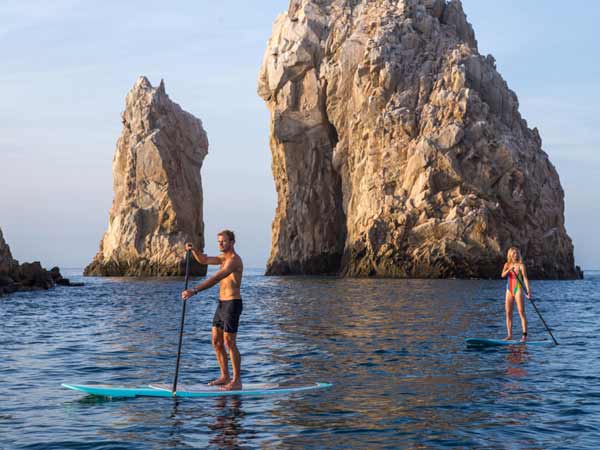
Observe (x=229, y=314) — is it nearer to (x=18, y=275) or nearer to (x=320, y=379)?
(x=320, y=379)

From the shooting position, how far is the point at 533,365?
17.8 metres

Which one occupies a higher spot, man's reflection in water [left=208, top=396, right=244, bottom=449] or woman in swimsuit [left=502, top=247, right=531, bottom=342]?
woman in swimsuit [left=502, top=247, right=531, bottom=342]

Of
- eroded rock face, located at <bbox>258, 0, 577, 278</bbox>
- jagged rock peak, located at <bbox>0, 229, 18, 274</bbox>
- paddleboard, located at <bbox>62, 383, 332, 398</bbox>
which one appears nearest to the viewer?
paddleboard, located at <bbox>62, 383, 332, 398</bbox>

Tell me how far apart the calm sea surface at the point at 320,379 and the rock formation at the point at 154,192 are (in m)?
72.5

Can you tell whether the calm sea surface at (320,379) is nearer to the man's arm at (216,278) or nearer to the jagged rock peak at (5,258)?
the man's arm at (216,278)

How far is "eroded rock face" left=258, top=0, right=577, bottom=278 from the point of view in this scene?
82.7 m

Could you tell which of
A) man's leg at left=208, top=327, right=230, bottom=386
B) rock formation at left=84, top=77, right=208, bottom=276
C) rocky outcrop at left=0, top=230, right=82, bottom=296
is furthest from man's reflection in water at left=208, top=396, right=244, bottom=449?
rock formation at left=84, top=77, right=208, bottom=276

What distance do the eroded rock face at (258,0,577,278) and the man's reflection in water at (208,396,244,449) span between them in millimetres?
67628

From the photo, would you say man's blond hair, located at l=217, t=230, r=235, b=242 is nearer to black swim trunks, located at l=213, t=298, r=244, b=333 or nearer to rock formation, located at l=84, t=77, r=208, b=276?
black swim trunks, located at l=213, t=298, r=244, b=333

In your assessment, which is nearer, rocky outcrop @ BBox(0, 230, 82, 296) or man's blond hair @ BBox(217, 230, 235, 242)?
man's blond hair @ BBox(217, 230, 235, 242)

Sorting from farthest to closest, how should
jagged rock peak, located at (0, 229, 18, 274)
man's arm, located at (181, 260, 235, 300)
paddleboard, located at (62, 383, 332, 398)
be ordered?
1. jagged rock peak, located at (0, 229, 18, 274)
2. paddleboard, located at (62, 383, 332, 398)
3. man's arm, located at (181, 260, 235, 300)

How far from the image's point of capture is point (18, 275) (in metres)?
61.6

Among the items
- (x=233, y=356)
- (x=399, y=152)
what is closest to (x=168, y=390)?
(x=233, y=356)

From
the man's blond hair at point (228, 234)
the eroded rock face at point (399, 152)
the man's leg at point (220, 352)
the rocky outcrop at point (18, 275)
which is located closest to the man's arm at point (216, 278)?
the man's blond hair at point (228, 234)
